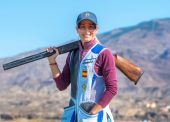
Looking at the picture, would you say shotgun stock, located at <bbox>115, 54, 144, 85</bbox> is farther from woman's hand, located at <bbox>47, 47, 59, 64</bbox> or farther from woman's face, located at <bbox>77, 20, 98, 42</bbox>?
woman's hand, located at <bbox>47, 47, 59, 64</bbox>

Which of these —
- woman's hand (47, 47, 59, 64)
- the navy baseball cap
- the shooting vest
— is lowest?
the shooting vest

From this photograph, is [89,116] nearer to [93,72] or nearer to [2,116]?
[93,72]

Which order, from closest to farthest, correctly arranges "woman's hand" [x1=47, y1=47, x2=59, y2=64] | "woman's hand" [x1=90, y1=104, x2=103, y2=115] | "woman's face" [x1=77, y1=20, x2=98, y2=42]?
"woman's hand" [x1=90, y1=104, x2=103, y2=115] → "woman's face" [x1=77, y1=20, x2=98, y2=42] → "woman's hand" [x1=47, y1=47, x2=59, y2=64]

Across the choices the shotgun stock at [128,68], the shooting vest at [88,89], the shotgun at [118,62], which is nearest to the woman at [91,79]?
the shooting vest at [88,89]

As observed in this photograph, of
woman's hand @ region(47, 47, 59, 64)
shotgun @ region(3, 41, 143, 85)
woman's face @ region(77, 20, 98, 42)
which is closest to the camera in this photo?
woman's face @ region(77, 20, 98, 42)

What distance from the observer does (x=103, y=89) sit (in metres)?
5.69

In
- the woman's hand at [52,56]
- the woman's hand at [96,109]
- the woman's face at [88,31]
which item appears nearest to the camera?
the woman's hand at [96,109]

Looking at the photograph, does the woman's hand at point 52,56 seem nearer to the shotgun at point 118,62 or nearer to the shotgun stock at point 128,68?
the shotgun at point 118,62

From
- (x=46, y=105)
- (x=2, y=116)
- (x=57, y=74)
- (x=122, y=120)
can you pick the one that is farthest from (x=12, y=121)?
(x=57, y=74)

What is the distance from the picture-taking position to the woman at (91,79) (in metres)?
5.61

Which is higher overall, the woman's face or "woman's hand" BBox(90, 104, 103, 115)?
the woman's face

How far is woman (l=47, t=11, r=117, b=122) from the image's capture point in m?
5.61

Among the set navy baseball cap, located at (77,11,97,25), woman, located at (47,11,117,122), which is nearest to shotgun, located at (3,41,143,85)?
woman, located at (47,11,117,122)

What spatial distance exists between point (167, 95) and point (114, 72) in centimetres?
15495
